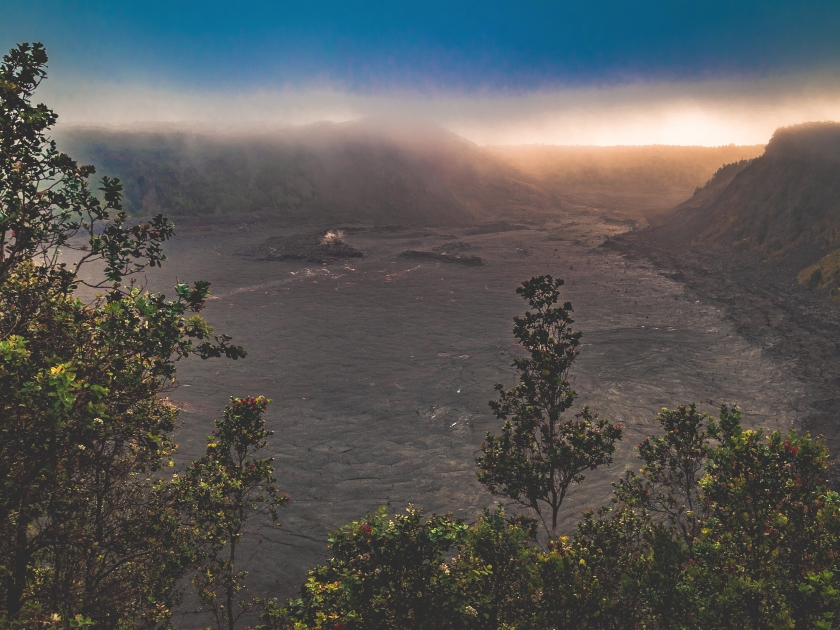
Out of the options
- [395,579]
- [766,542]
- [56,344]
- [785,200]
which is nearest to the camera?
[395,579]

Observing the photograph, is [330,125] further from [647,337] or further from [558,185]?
[647,337]

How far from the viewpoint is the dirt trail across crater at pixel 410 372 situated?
62.2 ft

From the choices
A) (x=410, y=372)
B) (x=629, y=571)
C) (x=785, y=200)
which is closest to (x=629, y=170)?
(x=785, y=200)

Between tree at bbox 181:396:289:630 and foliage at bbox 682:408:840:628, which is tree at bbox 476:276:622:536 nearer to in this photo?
foliage at bbox 682:408:840:628

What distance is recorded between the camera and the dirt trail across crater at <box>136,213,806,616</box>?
Result: 18953 millimetres

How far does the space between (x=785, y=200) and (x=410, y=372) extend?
171 feet

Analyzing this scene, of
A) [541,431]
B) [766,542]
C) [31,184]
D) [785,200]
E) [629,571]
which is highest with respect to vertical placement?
[785,200]

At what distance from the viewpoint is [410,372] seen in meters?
29.4

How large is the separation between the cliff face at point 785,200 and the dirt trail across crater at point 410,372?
42.3 feet

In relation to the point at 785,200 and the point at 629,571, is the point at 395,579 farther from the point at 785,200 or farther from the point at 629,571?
the point at 785,200

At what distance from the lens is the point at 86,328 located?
219 inches

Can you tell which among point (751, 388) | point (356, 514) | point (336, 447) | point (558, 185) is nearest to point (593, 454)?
→ point (356, 514)

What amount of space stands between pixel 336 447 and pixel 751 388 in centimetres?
2276

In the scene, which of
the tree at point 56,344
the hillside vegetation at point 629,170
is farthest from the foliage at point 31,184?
the hillside vegetation at point 629,170
